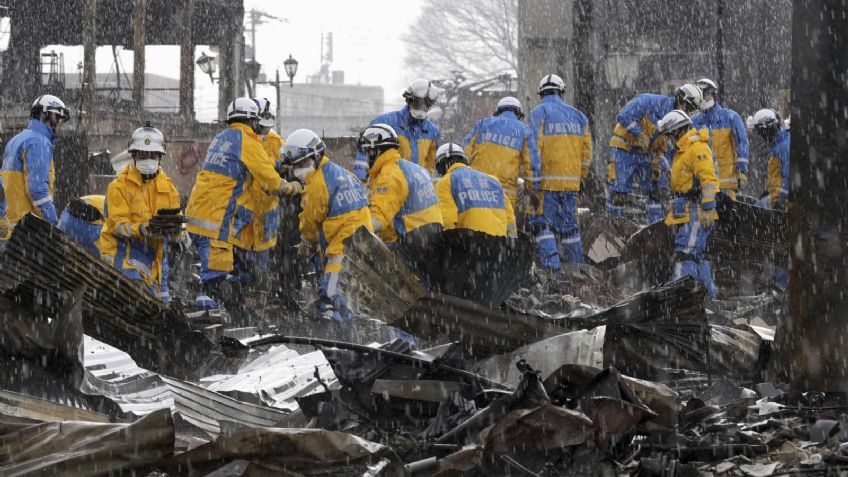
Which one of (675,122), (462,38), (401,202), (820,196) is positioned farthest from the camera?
(462,38)

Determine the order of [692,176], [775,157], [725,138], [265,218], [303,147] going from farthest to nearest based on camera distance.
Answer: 1. [725,138]
2. [775,157]
3. [692,176]
4. [265,218]
5. [303,147]

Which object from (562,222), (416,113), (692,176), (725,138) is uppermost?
(416,113)

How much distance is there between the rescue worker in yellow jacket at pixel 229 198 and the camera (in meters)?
9.78

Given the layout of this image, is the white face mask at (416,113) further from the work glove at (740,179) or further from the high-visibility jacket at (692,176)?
the work glove at (740,179)

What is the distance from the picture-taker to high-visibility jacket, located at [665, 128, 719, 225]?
33.7 ft

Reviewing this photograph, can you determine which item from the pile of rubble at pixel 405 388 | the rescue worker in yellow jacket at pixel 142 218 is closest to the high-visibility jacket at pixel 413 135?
the rescue worker in yellow jacket at pixel 142 218

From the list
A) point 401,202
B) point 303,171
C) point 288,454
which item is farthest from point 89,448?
point 303,171

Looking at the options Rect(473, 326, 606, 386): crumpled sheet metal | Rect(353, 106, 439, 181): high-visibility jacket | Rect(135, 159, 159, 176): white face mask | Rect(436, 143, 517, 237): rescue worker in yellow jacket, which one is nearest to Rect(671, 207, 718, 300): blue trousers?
Rect(436, 143, 517, 237): rescue worker in yellow jacket

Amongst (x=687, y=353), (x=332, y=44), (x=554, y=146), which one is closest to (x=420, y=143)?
(x=554, y=146)

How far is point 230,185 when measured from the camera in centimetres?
989

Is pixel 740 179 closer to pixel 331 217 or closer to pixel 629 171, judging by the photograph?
pixel 629 171

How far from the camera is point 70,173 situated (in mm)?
14469

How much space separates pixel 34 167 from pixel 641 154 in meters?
6.44

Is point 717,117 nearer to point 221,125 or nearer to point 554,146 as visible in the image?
point 554,146
